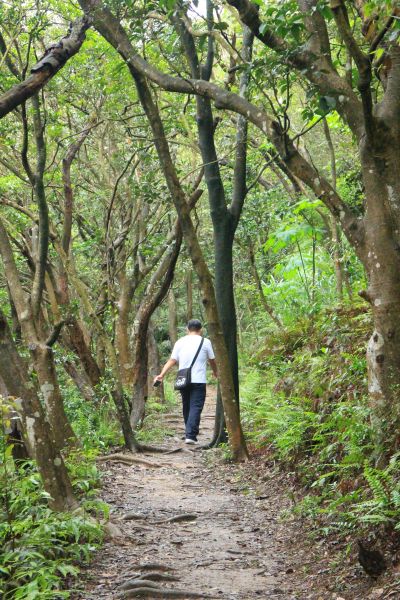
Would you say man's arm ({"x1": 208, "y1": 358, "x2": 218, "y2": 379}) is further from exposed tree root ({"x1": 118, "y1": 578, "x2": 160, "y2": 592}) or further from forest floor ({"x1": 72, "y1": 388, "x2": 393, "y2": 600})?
exposed tree root ({"x1": 118, "y1": 578, "x2": 160, "y2": 592})

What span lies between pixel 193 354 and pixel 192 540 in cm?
565

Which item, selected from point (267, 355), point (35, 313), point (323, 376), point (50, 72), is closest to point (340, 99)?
point (50, 72)

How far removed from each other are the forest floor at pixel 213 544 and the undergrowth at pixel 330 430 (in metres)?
0.35

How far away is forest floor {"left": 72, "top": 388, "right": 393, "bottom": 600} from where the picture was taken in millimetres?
5305

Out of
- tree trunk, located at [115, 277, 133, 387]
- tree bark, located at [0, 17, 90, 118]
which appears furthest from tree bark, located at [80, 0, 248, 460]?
tree trunk, located at [115, 277, 133, 387]

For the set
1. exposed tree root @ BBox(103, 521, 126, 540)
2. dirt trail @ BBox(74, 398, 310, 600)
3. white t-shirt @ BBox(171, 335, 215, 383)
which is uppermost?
white t-shirt @ BBox(171, 335, 215, 383)

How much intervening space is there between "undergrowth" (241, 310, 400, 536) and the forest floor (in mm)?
348

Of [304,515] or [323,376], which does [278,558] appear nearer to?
[304,515]

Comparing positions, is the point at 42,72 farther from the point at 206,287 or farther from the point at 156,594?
the point at 206,287

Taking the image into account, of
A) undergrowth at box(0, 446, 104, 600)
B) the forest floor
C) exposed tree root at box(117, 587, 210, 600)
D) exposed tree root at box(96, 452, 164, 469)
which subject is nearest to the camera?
undergrowth at box(0, 446, 104, 600)

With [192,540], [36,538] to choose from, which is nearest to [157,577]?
[36,538]

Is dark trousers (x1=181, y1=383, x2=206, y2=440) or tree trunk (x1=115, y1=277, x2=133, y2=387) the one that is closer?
dark trousers (x1=181, y1=383, x2=206, y2=440)

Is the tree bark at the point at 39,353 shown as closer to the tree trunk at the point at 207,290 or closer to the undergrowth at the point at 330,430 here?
the undergrowth at the point at 330,430

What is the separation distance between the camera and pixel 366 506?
532 cm
